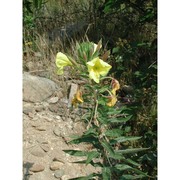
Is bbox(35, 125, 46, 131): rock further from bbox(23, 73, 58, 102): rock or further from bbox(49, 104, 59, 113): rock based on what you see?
bbox(23, 73, 58, 102): rock

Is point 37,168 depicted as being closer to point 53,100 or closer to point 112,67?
point 53,100

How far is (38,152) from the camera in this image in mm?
2887

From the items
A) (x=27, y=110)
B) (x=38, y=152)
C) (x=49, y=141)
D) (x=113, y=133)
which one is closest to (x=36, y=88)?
(x=27, y=110)

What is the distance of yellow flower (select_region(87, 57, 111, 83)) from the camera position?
5.02 ft

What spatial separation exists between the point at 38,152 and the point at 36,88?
2.60 ft

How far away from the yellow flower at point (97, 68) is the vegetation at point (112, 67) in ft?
0.08

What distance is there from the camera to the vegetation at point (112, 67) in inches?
67.9

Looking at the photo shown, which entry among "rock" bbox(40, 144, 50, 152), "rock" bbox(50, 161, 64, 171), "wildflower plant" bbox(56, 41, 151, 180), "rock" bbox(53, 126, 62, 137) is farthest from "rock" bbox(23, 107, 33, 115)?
"wildflower plant" bbox(56, 41, 151, 180)

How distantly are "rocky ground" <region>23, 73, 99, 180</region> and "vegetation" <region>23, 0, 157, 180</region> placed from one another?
0.74 ft

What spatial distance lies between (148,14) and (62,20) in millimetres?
2088

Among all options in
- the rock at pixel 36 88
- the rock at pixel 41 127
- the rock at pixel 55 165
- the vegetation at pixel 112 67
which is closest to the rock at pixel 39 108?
the rock at pixel 36 88

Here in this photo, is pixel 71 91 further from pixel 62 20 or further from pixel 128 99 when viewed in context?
pixel 62 20

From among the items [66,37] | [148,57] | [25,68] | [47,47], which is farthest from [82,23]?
[148,57]

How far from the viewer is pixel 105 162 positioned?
1.85 meters
